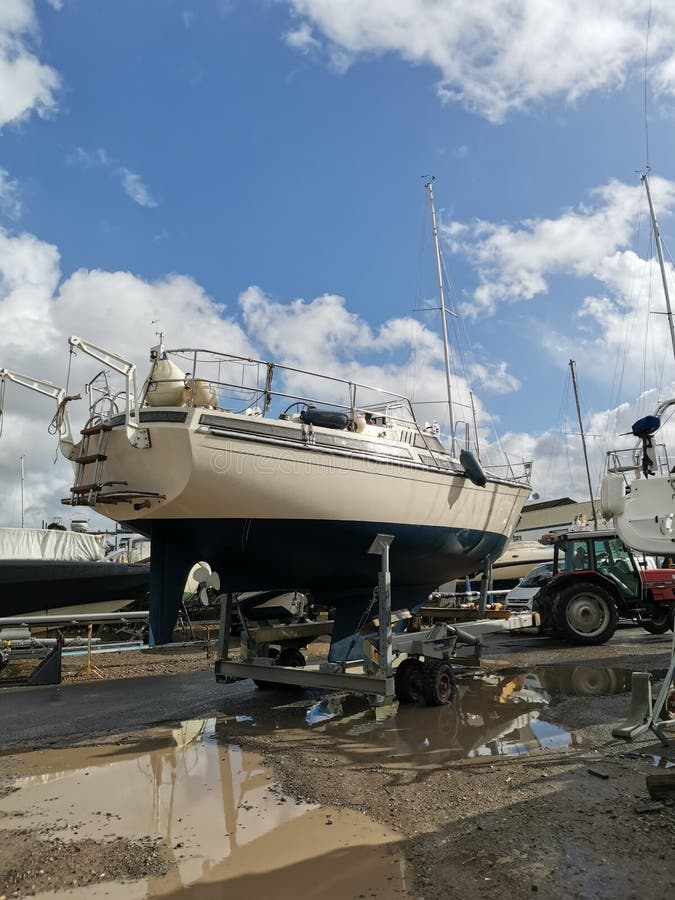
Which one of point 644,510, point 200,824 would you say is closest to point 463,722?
point 644,510

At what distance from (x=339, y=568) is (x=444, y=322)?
1406 centimetres

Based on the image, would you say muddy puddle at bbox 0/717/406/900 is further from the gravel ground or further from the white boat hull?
the white boat hull

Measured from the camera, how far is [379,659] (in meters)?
5.85

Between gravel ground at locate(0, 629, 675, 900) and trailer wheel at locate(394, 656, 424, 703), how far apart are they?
0.63 ft

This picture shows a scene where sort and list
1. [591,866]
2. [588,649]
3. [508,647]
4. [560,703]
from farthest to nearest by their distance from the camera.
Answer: [508,647] → [588,649] → [560,703] → [591,866]

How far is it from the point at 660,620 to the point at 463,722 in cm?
646

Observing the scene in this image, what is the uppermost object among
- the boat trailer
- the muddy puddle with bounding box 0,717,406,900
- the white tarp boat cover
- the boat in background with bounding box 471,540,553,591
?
the white tarp boat cover

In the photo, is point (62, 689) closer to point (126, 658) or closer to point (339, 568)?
point (126, 658)

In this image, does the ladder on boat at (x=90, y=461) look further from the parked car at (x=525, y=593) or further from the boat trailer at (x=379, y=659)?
the parked car at (x=525, y=593)

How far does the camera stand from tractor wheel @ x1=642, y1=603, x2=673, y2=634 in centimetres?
1036

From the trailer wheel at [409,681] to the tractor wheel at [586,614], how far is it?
14.1 ft

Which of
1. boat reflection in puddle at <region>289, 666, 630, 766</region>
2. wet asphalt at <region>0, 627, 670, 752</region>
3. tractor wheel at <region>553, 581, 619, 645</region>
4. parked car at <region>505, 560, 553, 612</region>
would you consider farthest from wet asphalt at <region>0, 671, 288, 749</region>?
parked car at <region>505, 560, 553, 612</region>

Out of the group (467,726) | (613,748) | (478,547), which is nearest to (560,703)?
(467,726)

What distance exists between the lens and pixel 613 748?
14.8 ft
